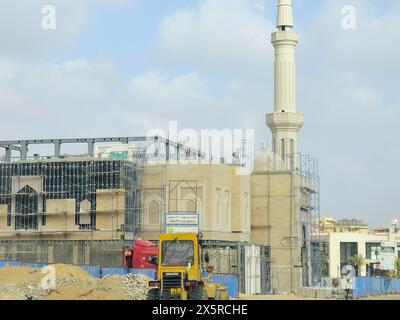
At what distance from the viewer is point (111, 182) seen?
67.5 metres

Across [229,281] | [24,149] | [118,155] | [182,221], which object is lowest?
[229,281]

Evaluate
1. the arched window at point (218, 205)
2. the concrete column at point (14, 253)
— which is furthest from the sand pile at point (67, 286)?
the arched window at point (218, 205)

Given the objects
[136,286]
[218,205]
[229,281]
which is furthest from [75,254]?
[136,286]

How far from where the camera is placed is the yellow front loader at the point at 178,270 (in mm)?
30422

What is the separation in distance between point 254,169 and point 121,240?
17.6m

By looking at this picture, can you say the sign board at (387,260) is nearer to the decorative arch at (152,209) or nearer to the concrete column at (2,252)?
the decorative arch at (152,209)

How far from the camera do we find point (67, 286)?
129ft

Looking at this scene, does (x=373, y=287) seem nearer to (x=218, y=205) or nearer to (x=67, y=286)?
(x=218, y=205)

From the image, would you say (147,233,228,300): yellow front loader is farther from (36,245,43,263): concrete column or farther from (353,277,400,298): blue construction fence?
(36,245,43,263): concrete column

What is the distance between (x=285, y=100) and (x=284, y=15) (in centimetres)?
895

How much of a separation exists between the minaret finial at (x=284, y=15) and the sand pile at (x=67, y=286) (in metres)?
37.8

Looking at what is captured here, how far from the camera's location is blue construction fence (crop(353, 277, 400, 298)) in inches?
2603

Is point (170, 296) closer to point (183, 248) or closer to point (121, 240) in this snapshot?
point (183, 248)
